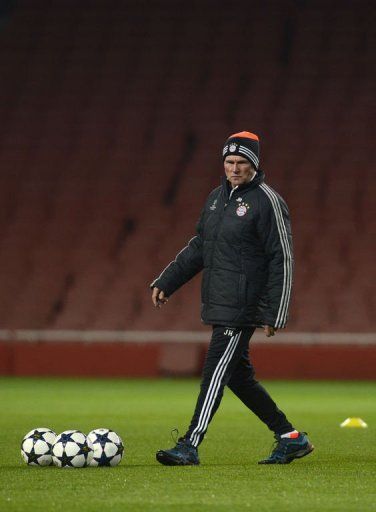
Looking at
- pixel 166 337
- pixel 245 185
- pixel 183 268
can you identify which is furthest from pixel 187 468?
pixel 166 337

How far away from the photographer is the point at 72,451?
6094 mm

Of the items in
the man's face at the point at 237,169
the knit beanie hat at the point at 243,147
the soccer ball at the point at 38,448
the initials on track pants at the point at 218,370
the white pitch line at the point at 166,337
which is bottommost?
the soccer ball at the point at 38,448

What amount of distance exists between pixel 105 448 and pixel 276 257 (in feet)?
4.41

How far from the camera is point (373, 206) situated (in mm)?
19172

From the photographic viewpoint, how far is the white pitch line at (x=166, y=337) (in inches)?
667

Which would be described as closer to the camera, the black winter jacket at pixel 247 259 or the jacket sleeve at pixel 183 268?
the black winter jacket at pixel 247 259

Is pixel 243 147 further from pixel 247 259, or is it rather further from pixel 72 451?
pixel 72 451

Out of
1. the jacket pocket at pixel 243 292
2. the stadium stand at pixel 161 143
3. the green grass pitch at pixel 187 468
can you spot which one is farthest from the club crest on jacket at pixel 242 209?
the stadium stand at pixel 161 143

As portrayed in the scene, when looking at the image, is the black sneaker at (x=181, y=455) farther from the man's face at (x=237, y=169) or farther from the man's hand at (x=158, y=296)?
the man's face at (x=237, y=169)

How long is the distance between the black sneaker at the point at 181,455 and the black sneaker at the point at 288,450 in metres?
0.42

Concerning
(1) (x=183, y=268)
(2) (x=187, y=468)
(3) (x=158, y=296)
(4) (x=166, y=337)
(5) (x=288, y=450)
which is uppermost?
(4) (x=166, y=337)

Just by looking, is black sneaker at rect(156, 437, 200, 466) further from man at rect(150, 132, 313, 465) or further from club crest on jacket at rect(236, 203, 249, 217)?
club crest on jacket at rect(236, 203, 249, 217)

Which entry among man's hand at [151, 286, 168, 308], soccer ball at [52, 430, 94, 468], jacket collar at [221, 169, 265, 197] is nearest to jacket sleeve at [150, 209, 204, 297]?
man's hand at [151, 286, 168, 308]

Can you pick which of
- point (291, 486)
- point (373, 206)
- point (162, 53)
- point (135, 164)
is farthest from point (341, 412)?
point (162, 53)
